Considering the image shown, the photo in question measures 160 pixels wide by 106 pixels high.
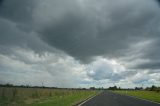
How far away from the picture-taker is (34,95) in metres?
43.2

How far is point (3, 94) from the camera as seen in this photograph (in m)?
33.1

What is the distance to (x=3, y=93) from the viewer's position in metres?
33.0

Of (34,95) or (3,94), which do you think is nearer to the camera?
(3,94)

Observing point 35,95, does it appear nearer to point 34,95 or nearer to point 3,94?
point 34,95

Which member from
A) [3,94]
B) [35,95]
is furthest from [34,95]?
[3,94]

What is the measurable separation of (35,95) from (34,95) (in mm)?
339

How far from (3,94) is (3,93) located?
14 cm

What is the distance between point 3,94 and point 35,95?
11.0 metres

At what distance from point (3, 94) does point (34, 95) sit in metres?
10.6

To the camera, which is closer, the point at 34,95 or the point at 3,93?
the point at 3,93

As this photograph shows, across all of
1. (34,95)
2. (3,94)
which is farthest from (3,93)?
(34,95)

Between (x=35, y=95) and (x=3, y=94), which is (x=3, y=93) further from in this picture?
(x=35, y=95)

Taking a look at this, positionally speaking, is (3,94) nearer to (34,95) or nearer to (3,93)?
(3,93)
